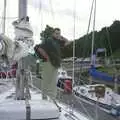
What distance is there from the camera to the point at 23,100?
413 centimetres

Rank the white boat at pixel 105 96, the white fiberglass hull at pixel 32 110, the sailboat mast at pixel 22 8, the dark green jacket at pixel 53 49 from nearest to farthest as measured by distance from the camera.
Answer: the white fiberglass hull at pixel 32 110
the dark green jacket at pixel 53 49
the sailboat mast at pixel 22 8
the white boat at pixel 105 96

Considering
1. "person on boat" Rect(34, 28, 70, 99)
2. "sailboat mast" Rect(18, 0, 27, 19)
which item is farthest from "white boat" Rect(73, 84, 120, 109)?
"sailboat mast" Rect(18, 0, 27, 19)

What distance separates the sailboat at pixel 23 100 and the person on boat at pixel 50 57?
4.6 inches

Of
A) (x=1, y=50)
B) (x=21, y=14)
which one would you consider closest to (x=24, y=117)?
(x=1, y=50)

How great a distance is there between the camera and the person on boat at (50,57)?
424cm

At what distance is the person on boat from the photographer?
424 cm

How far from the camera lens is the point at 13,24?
4590 millimetres

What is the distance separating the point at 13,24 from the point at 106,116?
6.62ft

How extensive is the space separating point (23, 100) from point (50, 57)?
0.55 meters

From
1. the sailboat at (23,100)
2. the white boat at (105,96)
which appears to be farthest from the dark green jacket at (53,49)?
the white boat at (105,96)

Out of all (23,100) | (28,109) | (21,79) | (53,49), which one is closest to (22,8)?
(53,49)

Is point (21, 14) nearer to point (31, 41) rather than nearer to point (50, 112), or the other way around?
point (31, 41)

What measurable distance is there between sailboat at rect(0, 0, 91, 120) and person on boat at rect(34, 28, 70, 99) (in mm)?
116

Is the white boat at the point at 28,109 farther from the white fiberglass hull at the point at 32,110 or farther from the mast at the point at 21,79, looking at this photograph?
the mast at the point at 21,79
